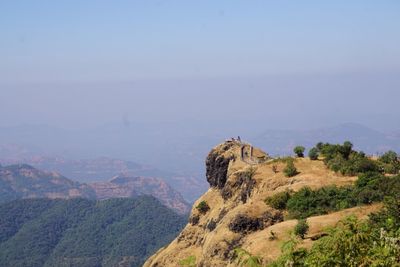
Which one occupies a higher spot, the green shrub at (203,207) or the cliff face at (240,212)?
the cliff face at (240,212)

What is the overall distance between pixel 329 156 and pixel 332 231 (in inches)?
1427

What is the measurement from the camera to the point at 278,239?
3241 cm

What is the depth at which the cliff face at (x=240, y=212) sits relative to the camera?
1344 inches

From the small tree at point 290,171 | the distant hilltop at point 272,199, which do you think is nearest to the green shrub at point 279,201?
the distant hilltop at point 272,199

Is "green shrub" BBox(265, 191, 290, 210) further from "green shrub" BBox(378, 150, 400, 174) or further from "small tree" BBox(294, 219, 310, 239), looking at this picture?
"green shrub" BBox(378, 150, 400, 174)

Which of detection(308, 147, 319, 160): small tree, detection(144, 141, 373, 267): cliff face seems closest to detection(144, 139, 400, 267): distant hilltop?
detection(144, 141, 373, 267): cliff face

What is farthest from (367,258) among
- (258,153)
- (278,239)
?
(258,153)

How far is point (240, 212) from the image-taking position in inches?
1586

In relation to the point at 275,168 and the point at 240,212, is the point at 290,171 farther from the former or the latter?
the point at 240,212

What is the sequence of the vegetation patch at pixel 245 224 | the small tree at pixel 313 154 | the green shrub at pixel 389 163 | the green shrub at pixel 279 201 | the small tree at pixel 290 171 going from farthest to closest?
1. the small tree at pixel 313 154
2. the small tree at pixel 290 171
3. the green shrub at pixel 389 163
4. the green shrub at pixel 279 201
5. the vegetation patch at pixel 245 224

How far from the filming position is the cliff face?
34125mm

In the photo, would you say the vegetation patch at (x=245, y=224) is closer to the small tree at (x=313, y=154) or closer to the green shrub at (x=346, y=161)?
the green shrub at (x=346, y=161)

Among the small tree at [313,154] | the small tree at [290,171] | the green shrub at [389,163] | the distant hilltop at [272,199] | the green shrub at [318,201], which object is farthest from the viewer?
the small tree at [313,154]

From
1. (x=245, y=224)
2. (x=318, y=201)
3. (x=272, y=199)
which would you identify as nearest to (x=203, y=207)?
(x=272, y=199)
